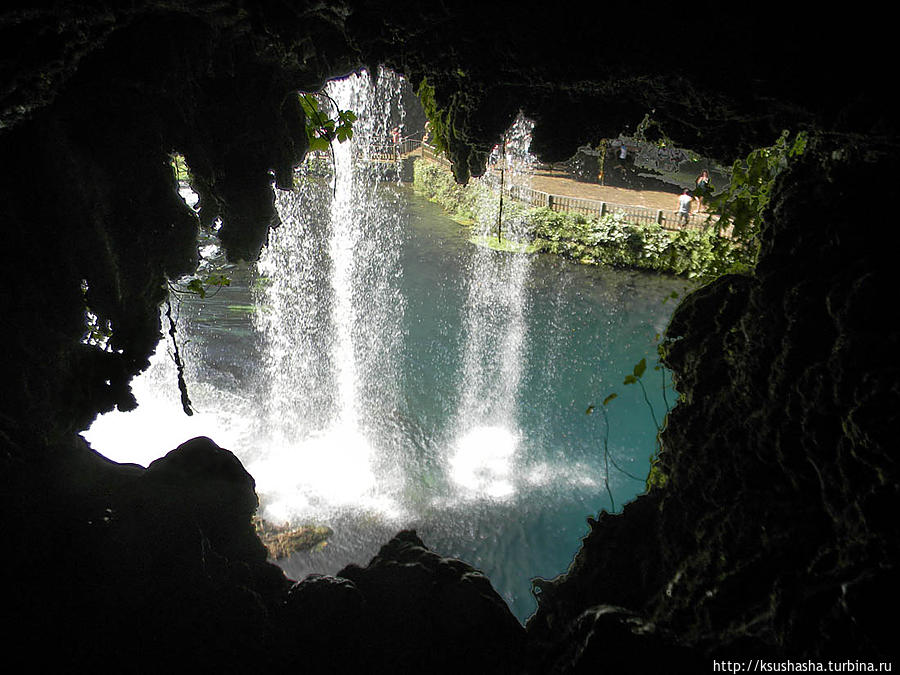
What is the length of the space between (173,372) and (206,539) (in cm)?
859

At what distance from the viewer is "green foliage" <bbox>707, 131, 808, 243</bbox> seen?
3.63m

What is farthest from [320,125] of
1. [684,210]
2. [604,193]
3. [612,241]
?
[604,193]

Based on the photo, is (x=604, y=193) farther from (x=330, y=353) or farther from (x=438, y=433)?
(x=438, y=433)

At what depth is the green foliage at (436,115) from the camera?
3.81m

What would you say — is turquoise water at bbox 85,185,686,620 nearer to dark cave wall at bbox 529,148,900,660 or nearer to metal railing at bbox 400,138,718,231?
metal railing at bbox 400,138,718,231

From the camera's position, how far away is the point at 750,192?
395cm

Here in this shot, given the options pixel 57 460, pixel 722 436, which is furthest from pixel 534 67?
pixel 57 460

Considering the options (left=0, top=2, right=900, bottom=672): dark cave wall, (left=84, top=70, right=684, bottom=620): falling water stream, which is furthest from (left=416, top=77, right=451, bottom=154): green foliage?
(left=84, top=70, right=684, bottom=620): falling water stream

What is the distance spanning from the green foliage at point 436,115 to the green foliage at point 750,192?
205cm

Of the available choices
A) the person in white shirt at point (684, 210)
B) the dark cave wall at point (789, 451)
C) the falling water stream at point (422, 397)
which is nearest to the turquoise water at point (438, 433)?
the falling water stream at point (422, 397)

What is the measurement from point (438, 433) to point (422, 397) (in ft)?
3.56

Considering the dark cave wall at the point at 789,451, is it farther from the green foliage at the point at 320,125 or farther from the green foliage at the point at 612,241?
the green foliage at the point at 612,241

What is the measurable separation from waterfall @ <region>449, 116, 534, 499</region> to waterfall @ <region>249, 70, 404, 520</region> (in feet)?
4.80

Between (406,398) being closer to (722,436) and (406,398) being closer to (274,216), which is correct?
(274,216)
